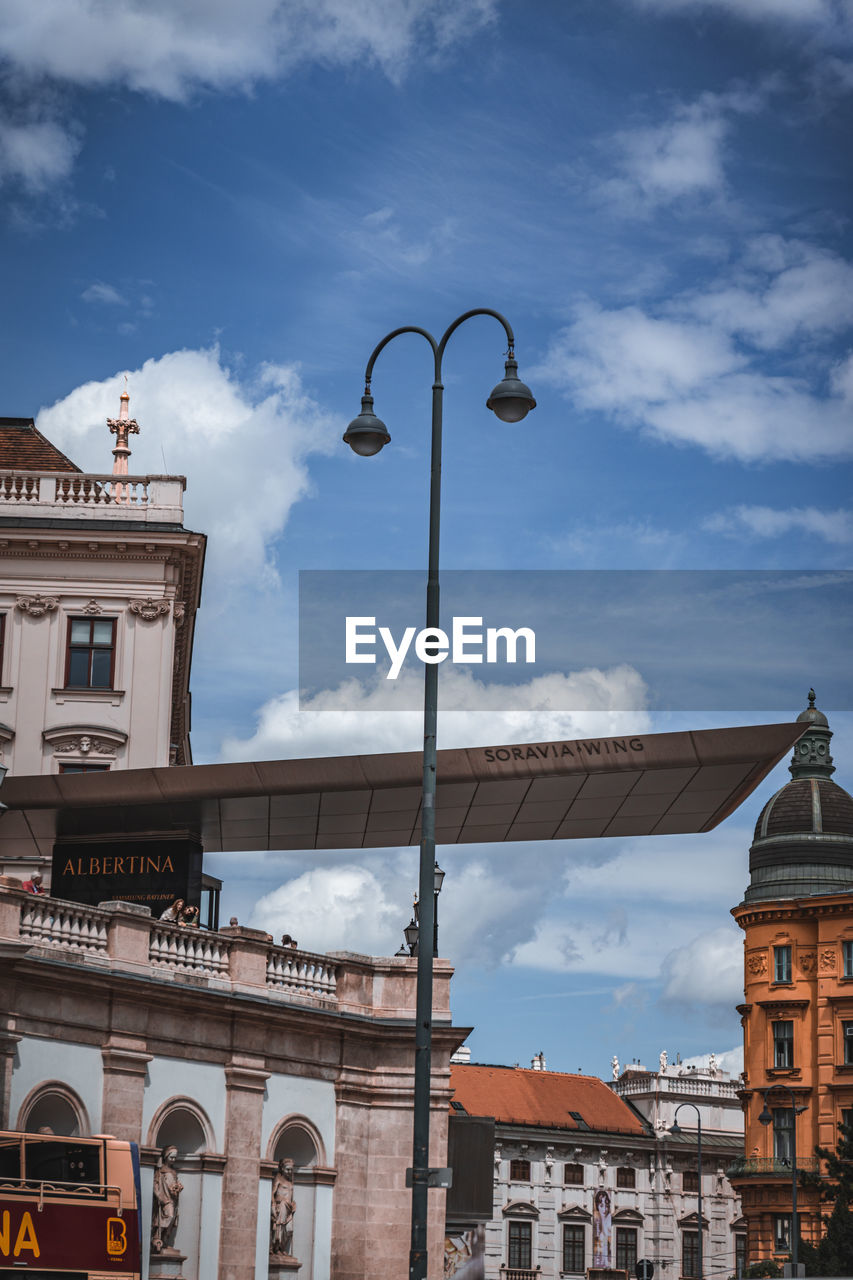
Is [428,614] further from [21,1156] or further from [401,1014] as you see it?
[401,1014]

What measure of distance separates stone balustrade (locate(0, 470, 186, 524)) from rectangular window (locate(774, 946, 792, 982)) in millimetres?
49618

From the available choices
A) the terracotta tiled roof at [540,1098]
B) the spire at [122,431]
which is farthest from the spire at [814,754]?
the spire at [122,431]

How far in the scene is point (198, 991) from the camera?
30891mm

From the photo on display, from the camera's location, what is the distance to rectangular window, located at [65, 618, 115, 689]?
154 ft

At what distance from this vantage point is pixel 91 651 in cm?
4734

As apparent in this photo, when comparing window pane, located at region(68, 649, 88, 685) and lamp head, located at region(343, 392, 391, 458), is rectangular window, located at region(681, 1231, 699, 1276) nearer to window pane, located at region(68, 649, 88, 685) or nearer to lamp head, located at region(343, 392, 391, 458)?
window pane, located at region(68, 649, 88, 685)

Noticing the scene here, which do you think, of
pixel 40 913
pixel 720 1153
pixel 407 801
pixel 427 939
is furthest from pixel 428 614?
pixel 720 1153

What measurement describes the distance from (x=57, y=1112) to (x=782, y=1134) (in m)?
Answer: 62.4

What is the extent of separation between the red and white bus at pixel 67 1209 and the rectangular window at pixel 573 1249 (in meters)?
83.3

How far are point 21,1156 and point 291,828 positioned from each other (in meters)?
14.6

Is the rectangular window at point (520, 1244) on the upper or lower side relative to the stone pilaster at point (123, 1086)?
lower

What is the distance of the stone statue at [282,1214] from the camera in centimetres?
3175

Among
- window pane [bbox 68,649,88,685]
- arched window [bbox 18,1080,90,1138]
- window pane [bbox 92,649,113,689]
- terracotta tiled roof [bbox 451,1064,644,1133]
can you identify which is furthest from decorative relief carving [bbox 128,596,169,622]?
terracotta tiled roof [bbox 451,1064,644,1133]

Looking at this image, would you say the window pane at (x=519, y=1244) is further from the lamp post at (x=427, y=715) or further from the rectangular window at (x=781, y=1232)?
the lamp post at (x=427, y=715)
